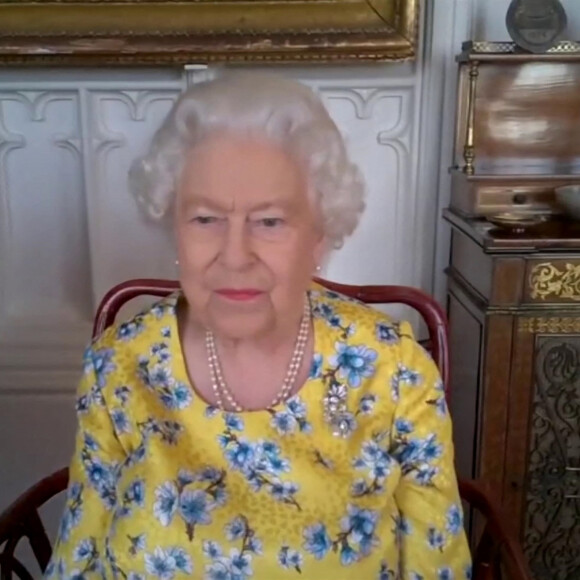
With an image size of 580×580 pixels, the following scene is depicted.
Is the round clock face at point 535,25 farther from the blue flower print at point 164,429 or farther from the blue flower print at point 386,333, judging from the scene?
the blue flower print at point 164,429

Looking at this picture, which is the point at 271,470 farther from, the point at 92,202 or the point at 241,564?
the point at 92,202

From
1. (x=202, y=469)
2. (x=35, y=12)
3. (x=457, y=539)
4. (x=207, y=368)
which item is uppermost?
(x=35, y=12)

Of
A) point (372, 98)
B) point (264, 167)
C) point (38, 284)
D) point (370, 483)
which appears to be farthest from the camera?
point (38, 284)

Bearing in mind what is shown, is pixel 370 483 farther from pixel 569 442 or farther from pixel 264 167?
pixel 569 442

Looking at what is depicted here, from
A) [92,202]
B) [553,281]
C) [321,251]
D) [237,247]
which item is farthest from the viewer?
[92,202]

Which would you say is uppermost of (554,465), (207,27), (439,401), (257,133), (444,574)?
(207,27)

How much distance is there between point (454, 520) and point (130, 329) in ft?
1.71

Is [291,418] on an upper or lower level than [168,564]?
upper

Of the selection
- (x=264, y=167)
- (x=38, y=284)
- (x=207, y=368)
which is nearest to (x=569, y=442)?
(x=207, y=368)

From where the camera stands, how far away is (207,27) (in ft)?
5.36

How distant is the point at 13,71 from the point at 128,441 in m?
1.09

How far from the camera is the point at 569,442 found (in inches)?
59.2

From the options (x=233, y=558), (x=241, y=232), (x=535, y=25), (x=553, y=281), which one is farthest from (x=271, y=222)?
(x=535, y=25)

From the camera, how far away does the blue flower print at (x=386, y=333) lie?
104 cm
